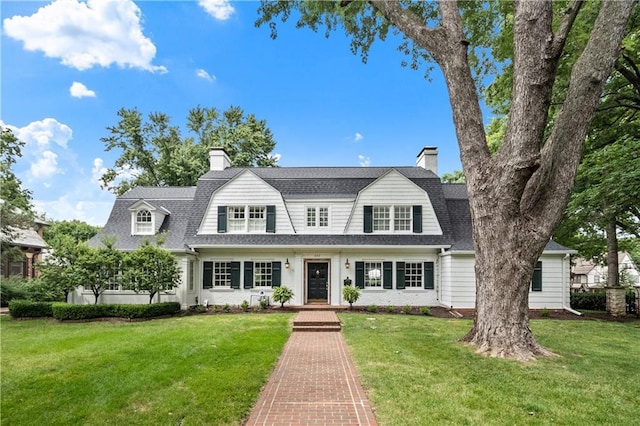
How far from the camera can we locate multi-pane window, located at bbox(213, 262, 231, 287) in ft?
51.2

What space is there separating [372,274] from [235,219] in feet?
21.1

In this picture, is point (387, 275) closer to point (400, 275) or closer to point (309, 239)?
point (400, 275)

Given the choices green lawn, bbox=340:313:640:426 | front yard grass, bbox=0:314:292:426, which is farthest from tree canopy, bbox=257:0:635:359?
front yard grass, bbox=0:314:292:426

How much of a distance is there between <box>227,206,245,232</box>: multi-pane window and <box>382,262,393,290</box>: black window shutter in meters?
6.36

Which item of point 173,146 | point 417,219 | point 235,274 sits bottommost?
point 235,274

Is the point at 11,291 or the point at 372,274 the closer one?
the point at 372,274

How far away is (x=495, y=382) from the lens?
5391 mm

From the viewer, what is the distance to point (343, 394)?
4.98 meters

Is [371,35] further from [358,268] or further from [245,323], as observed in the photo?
[245,323]

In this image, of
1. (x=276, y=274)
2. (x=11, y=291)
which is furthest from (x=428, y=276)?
(x=11, y=291)

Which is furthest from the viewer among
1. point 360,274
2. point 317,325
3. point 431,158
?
point 431,158

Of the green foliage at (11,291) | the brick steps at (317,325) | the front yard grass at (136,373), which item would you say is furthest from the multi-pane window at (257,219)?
the green foliage at (11,291)

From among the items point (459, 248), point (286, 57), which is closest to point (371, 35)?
point (286, 57)

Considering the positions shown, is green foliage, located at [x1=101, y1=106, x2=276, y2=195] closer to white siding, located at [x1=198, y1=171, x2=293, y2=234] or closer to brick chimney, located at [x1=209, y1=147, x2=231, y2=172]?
brick chimney, located at [x1=209, y1=147, x2=231, y2=172]
